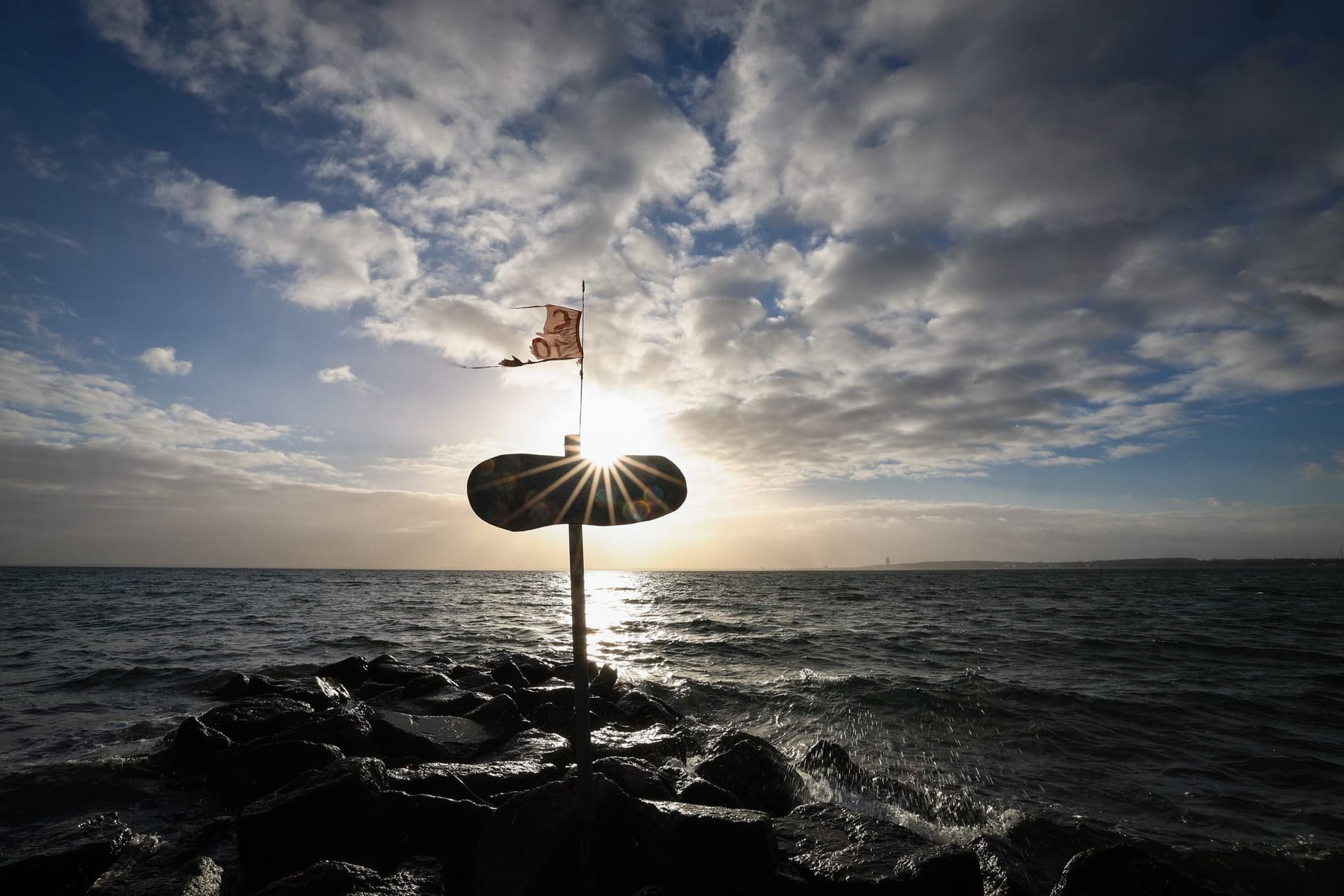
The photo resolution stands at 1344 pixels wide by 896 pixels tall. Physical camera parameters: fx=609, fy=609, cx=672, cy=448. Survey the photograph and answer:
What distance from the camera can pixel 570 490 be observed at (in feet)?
13.2

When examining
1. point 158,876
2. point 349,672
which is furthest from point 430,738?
point 349,672

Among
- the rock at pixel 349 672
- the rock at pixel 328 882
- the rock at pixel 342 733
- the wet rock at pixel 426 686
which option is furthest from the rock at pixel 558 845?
the rock at pixel 349 672

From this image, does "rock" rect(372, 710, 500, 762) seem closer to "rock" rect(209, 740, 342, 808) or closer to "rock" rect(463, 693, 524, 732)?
"rock" rect(463, 693, 524, 732)

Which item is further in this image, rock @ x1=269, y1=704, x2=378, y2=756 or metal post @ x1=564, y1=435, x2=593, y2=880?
rock @ x1=269, y1=704, x2=378, y2=756

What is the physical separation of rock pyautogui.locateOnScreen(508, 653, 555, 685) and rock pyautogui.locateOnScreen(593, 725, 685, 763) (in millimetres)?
4195

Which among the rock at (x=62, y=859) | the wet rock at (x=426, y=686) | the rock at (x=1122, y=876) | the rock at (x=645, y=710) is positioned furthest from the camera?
the wet rock at (x=426, y=686)

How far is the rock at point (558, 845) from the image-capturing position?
4.60 meters

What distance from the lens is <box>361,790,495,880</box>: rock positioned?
5.33 meters

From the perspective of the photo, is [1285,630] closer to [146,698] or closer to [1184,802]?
[1184,802]

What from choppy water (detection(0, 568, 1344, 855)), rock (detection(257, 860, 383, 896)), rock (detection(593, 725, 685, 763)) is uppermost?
rock (detection(257, 860, 383, 896))

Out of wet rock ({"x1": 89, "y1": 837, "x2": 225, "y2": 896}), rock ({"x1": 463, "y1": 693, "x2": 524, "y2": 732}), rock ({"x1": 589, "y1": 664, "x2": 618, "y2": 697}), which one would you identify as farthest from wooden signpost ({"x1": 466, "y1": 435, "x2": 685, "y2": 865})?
rock ({"x1": 589, "y1": 664, "x2": 618, "y2": 697})

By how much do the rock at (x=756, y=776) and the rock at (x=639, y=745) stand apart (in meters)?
1.05

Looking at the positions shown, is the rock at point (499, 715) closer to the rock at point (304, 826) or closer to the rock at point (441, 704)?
the rock at point (441, 704)

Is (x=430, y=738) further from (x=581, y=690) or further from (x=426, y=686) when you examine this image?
(x=581, y=690)
